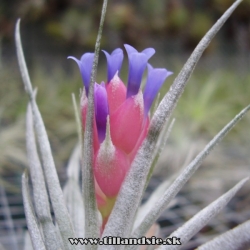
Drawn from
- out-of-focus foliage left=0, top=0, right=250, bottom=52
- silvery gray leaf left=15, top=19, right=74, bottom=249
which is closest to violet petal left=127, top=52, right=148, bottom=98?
silvery gray leaf left=15, top=19, right=74, bottom=249

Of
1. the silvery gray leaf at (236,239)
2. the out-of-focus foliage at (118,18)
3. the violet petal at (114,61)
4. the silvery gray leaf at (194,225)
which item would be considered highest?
the out-of-focus foliage at (118,18)

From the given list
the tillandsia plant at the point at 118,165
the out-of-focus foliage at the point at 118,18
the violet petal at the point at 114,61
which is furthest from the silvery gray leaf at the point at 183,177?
the out-of-focus foliage at the point at 118,18

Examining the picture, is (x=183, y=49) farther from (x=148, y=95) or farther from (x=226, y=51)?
(x=148, y=95)

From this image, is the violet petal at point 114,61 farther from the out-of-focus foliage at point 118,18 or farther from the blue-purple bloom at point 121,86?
the out-of-focus foliage at point 118,18

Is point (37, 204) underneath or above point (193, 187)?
underneath

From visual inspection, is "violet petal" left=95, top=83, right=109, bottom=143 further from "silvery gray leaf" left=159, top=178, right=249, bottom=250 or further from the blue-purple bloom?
"silvery gray leaf" left=159, top=178, right=249, bottom=250

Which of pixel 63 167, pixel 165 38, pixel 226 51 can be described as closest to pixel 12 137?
pixel 63 167
